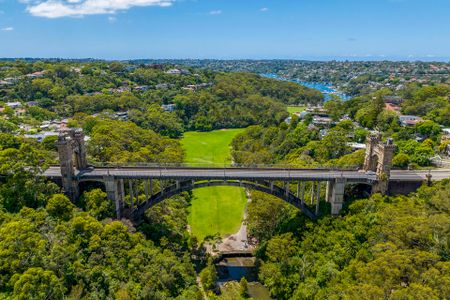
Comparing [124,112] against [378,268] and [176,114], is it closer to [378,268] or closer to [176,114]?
[176,114]

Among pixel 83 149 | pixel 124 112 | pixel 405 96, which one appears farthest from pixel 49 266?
pixel 405 96

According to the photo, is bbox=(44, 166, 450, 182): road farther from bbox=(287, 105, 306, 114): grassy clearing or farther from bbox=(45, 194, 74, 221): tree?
bbox=(287, 105, 306, 114): grassy clearing

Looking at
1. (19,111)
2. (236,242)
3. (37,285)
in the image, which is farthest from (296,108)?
(37,285)

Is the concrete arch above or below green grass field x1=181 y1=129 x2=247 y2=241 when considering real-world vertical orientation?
above

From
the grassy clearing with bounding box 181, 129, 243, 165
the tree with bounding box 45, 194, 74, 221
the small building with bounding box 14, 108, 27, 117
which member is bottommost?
the grassy clearing with bounding box 181, 129, 243, 165

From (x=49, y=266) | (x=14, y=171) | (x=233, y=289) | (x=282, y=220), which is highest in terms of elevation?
(x=14, y=171)

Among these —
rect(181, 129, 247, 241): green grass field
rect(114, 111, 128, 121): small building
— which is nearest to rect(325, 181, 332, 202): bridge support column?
rect(181, 129, 247, 241): green grass field

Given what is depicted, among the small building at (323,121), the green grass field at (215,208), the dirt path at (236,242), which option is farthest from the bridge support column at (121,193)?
the small building at (323,121)
